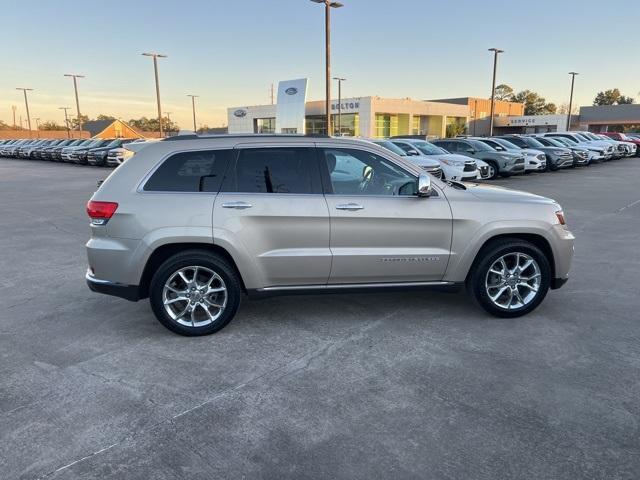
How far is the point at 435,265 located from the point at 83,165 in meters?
31.2

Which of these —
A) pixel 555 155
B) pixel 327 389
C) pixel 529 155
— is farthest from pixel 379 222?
pixel 555 155

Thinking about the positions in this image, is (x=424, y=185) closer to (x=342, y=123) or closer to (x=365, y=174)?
(x=365, y=174)

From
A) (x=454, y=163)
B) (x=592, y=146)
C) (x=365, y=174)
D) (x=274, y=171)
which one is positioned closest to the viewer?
(x=274, y=171)

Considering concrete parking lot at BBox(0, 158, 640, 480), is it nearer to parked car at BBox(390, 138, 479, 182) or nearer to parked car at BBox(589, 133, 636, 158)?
parked car at BBox(390, 138, 479, 182)

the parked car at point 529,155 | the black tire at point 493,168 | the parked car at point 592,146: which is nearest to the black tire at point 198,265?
the black tire at point 493,168

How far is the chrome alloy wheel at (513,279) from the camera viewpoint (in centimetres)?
484

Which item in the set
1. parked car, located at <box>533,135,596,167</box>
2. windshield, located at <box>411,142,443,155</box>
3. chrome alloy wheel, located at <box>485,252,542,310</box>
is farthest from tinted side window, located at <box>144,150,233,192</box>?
parked car, located at <box>533,135,596,167</box>

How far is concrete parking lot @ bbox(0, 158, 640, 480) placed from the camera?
282 cm

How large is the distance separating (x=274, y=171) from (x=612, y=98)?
136 meters

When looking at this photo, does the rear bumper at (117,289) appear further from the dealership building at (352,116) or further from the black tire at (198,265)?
the dealership building at (352,116)

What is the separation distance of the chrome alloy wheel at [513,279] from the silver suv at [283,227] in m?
0.02

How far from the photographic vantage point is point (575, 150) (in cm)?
2320

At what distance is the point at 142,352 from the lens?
4.24m

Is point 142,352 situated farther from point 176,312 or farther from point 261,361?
point 261,361
